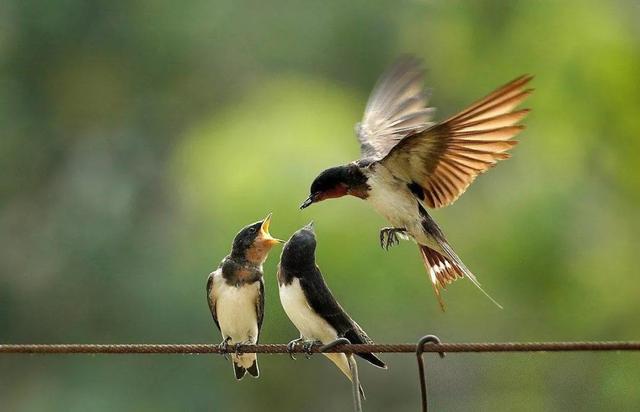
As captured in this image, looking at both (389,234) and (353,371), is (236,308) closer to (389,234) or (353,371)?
(389,234)

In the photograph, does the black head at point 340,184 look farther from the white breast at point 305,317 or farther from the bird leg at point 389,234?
the white breast at point 305,317

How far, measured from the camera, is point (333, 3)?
19578 mm

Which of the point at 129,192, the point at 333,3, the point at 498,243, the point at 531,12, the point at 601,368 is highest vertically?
the point at 333,3

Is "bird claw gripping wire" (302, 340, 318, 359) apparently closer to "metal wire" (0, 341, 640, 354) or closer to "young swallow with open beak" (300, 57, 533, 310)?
"metal wire" (0, 341, 640, 354)

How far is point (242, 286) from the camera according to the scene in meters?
4.64

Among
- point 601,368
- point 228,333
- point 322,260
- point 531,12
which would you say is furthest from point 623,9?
point 228,333

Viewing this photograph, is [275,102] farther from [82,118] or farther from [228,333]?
[228,333]

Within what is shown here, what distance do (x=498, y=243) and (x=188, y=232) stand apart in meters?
2.67

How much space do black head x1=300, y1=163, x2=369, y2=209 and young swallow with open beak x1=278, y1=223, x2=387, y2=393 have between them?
0.48ft

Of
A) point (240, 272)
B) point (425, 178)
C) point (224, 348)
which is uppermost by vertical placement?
point (425, 178)

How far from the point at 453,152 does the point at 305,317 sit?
637 millimetres

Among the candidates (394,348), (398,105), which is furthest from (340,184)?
(394,348)

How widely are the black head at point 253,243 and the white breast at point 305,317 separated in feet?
1.17

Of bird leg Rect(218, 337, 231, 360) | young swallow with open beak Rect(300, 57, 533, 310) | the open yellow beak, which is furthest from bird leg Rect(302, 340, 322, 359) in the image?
the open yellow beak
